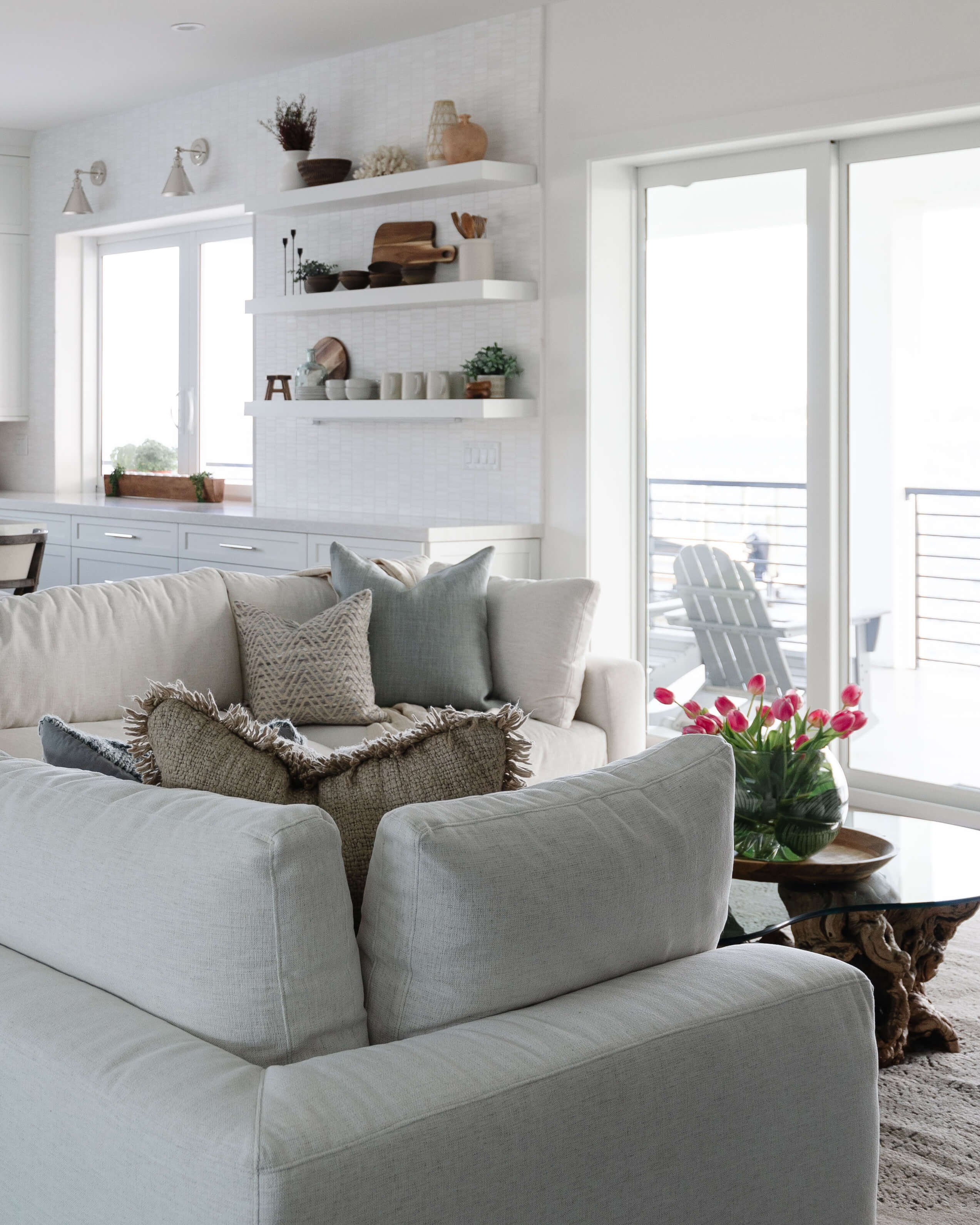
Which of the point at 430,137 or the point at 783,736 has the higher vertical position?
the point at 430,137

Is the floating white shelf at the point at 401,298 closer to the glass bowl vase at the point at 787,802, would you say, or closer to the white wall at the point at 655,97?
the white wall at the point at 655,97

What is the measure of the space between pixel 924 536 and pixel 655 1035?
3.29m

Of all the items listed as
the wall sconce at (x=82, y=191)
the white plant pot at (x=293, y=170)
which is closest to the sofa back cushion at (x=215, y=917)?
the white plant pot at (x=293, y=170)

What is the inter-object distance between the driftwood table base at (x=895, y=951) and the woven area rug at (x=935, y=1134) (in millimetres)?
51

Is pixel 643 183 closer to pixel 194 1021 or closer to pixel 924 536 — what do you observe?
pixel 924 536

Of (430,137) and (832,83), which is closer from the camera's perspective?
(832,83)

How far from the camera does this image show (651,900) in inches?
54.0

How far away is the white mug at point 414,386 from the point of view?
5.30 m

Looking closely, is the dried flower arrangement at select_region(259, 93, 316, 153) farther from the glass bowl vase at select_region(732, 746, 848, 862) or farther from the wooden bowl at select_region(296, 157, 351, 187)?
the glass bowl vase at select_region(732, 746, 848, 862)

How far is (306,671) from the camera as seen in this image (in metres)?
3.41

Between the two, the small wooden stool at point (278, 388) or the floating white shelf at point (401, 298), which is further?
the small wooden stool at point (278, 388)

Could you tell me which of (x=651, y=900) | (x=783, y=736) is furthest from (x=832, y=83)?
(x=651, y=900)

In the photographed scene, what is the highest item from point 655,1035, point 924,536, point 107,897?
point 924,536

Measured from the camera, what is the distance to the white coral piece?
5.32 metres
